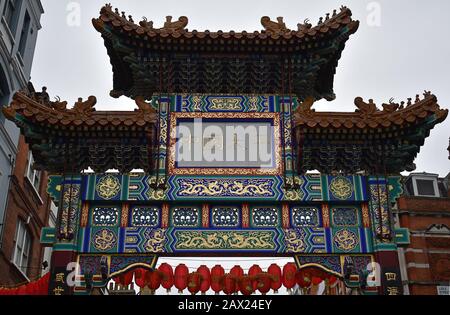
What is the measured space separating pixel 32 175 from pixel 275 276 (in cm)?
1357

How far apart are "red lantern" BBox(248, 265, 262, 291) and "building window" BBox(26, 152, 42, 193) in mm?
12641

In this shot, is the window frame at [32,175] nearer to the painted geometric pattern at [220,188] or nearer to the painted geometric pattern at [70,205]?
the painted geometric pattern at [70,205]

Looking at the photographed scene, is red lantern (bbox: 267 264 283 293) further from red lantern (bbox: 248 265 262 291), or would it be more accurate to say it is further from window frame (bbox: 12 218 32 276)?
window frame (bbox: 12 218 32 276)

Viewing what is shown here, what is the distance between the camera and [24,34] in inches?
856

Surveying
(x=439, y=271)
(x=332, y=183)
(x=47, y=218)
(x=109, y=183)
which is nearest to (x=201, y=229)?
(x=109, y=183)

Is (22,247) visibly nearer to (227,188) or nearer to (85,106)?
(85,106)

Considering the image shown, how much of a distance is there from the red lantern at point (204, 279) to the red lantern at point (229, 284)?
31 centimetres

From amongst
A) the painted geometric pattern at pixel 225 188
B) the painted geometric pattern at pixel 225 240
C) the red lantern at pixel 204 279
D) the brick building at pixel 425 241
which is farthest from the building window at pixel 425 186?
the red lantern at pixel 204 279

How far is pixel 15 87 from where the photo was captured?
65.9 feet

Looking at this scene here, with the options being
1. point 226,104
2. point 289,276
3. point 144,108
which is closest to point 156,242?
point 289,276

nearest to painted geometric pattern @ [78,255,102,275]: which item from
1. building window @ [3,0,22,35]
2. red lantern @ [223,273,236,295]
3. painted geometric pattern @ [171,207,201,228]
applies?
painted geometric pattern @ [171,207,201,228]

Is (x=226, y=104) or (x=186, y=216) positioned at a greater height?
(x=226, y=104)

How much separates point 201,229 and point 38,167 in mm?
3756

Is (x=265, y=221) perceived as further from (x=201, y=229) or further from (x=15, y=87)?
(x=15, y=87)
